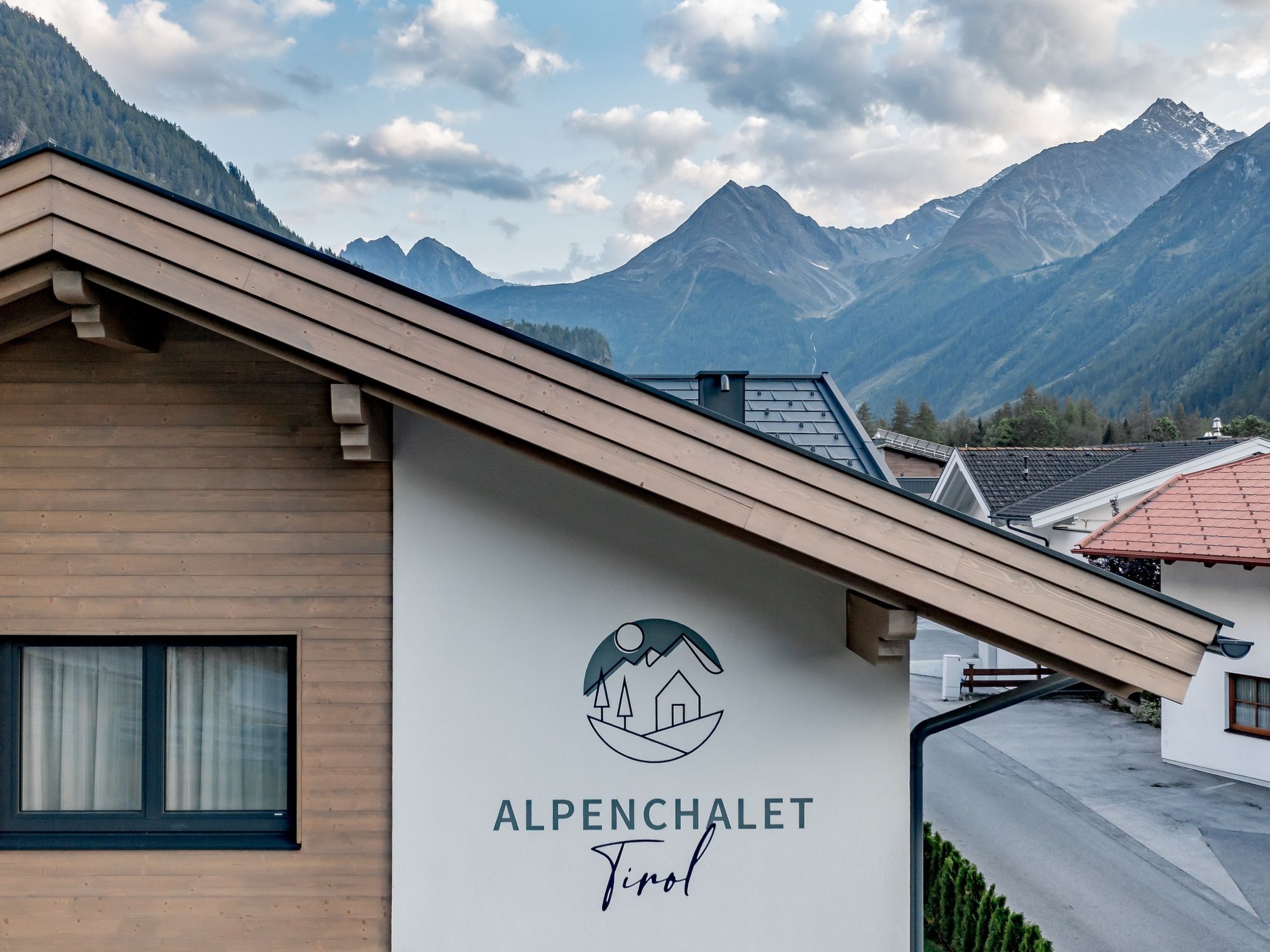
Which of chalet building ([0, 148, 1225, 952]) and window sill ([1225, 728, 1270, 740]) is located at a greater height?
chalet building ([0, 148, 1225, 952])

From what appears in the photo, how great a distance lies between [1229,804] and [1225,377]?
380ft

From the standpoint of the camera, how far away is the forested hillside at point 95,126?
10806 cm

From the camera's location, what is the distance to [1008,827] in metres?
12.2

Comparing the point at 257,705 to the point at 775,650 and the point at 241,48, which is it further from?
the point at 241,48

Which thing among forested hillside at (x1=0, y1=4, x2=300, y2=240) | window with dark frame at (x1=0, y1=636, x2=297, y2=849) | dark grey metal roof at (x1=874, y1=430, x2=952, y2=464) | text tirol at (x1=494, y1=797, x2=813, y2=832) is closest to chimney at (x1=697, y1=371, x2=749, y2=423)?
text tirol at (x1=494, y1=797, x2=813, y2=832)

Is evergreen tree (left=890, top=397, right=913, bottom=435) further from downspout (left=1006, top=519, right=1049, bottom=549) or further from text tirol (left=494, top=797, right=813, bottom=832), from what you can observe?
text tirol (left=494, top=797, right=813, bottom=832)

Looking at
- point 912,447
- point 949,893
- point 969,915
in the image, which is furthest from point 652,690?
point 912,447

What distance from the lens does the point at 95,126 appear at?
112m

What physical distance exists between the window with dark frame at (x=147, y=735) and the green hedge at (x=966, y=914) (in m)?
5.83

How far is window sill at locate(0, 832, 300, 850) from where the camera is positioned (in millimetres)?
4004

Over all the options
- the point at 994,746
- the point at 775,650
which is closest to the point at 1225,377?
the point at 994,746

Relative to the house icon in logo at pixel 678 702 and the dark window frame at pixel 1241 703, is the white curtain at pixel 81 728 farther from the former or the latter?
the dark window frame at pixel 1241 703

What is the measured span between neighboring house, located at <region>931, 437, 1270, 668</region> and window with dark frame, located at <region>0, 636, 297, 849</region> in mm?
15250

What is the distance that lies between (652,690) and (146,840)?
2.43 meters
